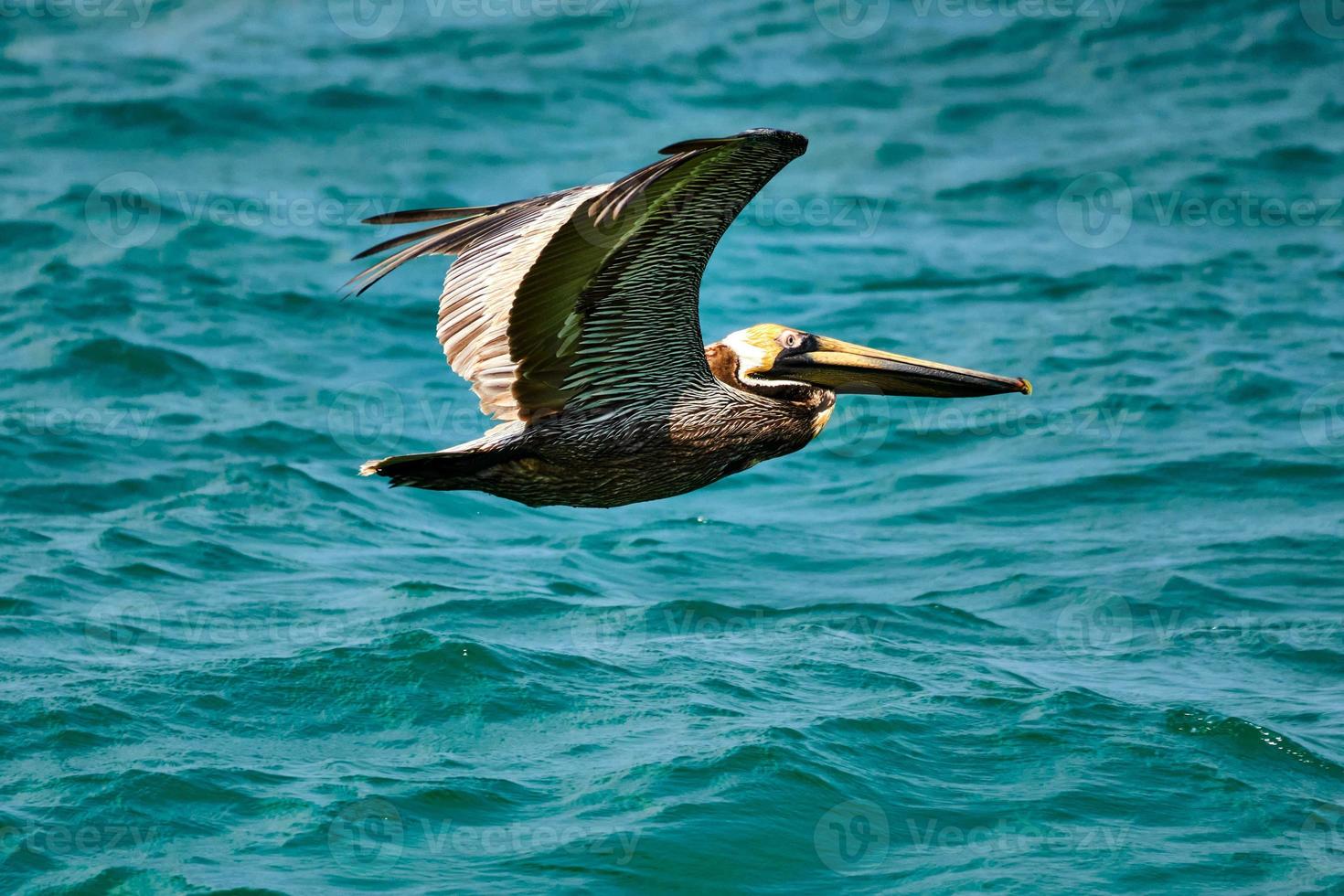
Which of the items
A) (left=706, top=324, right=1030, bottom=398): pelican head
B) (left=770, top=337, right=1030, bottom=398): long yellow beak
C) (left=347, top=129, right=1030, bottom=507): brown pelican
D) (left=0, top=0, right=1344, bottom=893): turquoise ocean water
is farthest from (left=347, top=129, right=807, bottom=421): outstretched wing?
(left=0, top=0, right=1344, bottom=893): turquoise ocean water

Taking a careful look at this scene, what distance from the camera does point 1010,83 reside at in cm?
1861

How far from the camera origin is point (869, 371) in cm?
695

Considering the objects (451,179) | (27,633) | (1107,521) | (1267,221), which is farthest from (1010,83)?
(27,633)

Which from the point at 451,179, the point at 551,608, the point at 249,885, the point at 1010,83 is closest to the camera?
the point at 249,885

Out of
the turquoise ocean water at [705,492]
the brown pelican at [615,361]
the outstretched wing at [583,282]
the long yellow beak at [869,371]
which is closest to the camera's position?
the outstretched wing at [583,282]

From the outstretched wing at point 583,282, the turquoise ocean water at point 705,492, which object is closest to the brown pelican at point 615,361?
the outstretched wing at point 583,282

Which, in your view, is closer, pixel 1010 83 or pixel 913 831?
pixel 913 831

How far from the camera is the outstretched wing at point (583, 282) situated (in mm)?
5797

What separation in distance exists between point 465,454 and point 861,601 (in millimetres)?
4484

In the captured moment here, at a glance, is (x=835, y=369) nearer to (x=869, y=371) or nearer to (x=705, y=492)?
(x=869, y=371)

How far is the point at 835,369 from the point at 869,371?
0.14 metres

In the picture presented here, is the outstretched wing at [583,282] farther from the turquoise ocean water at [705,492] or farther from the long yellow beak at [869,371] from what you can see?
the turquoise ocean water at [705,492]

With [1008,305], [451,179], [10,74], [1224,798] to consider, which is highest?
[10,74]

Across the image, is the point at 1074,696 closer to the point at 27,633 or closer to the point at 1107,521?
the point at 1107,521
